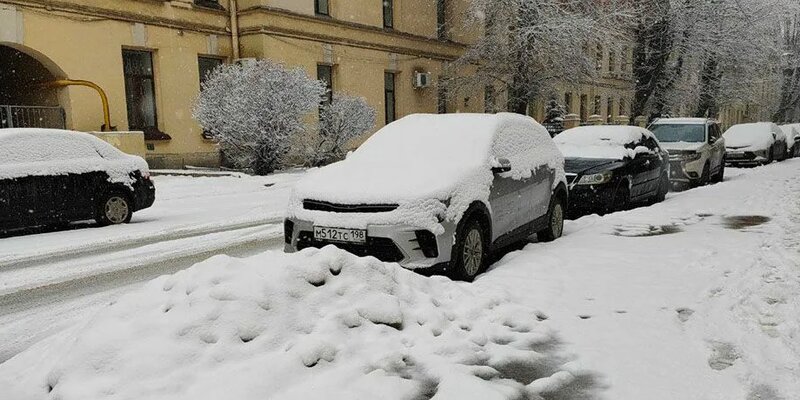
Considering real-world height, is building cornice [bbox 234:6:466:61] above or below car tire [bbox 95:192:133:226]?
above

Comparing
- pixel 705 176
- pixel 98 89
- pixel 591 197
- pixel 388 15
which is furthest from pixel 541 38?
pixel 98 89

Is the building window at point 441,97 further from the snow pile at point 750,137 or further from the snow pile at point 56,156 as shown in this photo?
the snow pile at point 56,156

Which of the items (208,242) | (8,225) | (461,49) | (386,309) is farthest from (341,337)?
(461,49)

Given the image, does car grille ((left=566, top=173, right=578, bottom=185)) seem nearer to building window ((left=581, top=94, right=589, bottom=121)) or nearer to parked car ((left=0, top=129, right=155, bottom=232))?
parked car ((left=0, top=129, right=155, bottom=232))

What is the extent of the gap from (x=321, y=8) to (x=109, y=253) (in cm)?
1749

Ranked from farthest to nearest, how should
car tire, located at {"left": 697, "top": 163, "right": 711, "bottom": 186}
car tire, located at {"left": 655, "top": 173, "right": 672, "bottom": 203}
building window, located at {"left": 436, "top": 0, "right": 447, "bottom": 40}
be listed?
1. building window, located at {"left": 436, "top": 0, "right": 447, "bottom": 40}
2. car tire, located at {"left": 697, "top": 163, "right": 711, "bottom": 186}
3. car tire, located at {"left": 655, "top": 173, "right": 672, "bottom": 203}

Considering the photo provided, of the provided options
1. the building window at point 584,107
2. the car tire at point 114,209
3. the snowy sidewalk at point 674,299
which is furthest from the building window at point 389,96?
the building window at point 584,107

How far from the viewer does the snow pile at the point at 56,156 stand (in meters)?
9.26

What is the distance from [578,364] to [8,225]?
8.84 m

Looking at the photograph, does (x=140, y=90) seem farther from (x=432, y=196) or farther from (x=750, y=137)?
(x=750, y=137)

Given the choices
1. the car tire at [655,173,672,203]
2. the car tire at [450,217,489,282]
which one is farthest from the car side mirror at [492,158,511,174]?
the car tire at [655,173,672,203]

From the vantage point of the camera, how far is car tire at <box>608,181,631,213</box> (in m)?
10.2

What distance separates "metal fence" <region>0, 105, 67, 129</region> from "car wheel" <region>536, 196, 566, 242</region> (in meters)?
14.3

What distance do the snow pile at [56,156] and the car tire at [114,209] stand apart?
0.29 m
